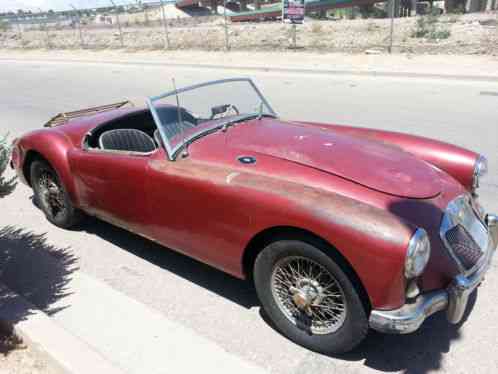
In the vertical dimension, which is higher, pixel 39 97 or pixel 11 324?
pixel 11 324

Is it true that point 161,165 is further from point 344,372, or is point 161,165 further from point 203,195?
point 344,372

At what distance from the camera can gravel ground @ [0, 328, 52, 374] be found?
2.52 m

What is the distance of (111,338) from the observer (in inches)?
113

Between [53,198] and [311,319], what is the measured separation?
2.92 metres

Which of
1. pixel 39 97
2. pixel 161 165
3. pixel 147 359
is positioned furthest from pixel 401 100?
pixel 39 97

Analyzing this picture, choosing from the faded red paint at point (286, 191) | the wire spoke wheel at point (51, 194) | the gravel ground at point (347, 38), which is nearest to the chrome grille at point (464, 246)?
the faded red paint at point (286, 191)

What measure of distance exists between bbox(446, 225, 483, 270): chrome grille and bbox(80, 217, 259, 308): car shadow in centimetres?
136

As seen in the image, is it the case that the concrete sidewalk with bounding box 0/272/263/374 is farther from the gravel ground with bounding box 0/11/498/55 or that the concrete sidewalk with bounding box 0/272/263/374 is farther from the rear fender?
the gravel ground with bounding box 0/11/498/55

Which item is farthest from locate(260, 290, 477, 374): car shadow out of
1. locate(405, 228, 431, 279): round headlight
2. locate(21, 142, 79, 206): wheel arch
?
locate(21, 142, 79, 206): wheel arch

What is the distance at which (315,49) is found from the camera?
763 inches

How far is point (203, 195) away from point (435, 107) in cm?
740

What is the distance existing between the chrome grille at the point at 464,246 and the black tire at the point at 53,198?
124 inches

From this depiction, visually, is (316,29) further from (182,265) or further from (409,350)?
(409,350)

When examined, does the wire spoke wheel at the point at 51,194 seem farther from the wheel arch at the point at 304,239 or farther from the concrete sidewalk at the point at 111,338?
the wheel arch at the point at 304,239
